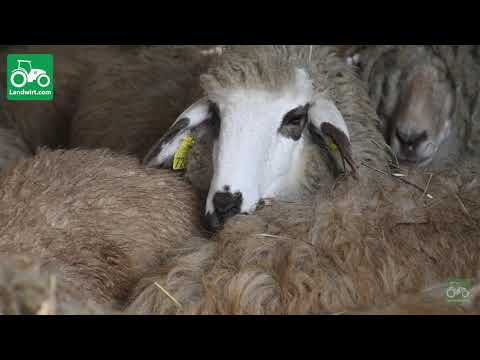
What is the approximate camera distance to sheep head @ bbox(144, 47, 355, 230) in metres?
2.37

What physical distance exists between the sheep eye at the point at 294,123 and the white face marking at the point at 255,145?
0.06 feet

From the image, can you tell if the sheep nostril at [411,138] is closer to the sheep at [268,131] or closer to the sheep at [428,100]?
the sheep at [428,100]

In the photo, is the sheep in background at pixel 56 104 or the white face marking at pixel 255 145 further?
the sheep in background at pixel 56 104

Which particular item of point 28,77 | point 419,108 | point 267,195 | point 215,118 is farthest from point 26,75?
point 419,108

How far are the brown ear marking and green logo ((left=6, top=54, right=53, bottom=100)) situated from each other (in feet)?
5.11

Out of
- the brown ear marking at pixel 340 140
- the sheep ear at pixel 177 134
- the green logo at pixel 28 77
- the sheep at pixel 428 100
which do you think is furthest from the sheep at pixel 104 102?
the sheep at pixel 428 100

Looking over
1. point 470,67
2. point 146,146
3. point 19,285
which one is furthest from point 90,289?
point 470,67

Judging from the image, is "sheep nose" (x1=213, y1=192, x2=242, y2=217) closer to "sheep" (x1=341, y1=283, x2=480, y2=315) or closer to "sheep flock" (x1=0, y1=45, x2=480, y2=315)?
"sheep flock" (x1=0, y1=45, x2=480, y2=315)

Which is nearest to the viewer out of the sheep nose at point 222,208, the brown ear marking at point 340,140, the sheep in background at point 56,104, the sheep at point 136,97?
the sheep nose at point 222,208

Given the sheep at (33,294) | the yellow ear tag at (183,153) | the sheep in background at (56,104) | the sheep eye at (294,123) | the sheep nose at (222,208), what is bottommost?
the sheep at (33,294)

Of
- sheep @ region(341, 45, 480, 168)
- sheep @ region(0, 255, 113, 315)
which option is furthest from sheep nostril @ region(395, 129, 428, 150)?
sheep @ region(0, 255, 113, 315)

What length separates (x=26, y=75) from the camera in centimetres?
315

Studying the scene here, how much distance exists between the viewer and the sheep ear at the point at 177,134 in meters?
2.69
